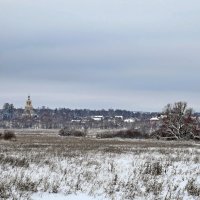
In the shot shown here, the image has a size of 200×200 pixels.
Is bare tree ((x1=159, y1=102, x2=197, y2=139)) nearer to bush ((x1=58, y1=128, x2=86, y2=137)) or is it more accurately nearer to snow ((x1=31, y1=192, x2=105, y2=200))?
bush ((x1=58, y1=128, x2=86, y2=137))

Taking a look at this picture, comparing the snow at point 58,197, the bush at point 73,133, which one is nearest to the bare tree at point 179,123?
the bush at point 73,133

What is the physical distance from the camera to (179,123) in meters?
73.4

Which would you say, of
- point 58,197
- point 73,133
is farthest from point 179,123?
point 58,197

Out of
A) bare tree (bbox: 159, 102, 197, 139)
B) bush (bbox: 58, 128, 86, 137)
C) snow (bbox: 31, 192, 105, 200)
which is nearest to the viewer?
snow (bbox: 31, 192, 105, 200)

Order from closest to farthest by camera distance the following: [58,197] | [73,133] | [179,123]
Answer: [58,197], [179,123], [73,133]

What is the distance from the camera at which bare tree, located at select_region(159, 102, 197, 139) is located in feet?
238

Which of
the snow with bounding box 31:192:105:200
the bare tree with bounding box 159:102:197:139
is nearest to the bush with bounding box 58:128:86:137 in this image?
the bare tree with bounding box 159:102:197:139

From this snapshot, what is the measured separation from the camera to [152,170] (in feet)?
49.3

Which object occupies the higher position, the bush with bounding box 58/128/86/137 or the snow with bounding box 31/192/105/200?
the snow with bounding box 31/192/105/200

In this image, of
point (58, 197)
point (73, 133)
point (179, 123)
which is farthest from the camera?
point (73, 133)

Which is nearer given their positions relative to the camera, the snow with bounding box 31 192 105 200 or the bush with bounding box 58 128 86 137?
the snow with bounding box 31 192 105 200

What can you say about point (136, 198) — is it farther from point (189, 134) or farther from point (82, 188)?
point (189, 134)

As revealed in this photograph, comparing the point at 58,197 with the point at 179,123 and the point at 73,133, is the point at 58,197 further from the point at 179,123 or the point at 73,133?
the point at 73,133

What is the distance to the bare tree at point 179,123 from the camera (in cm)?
7244
